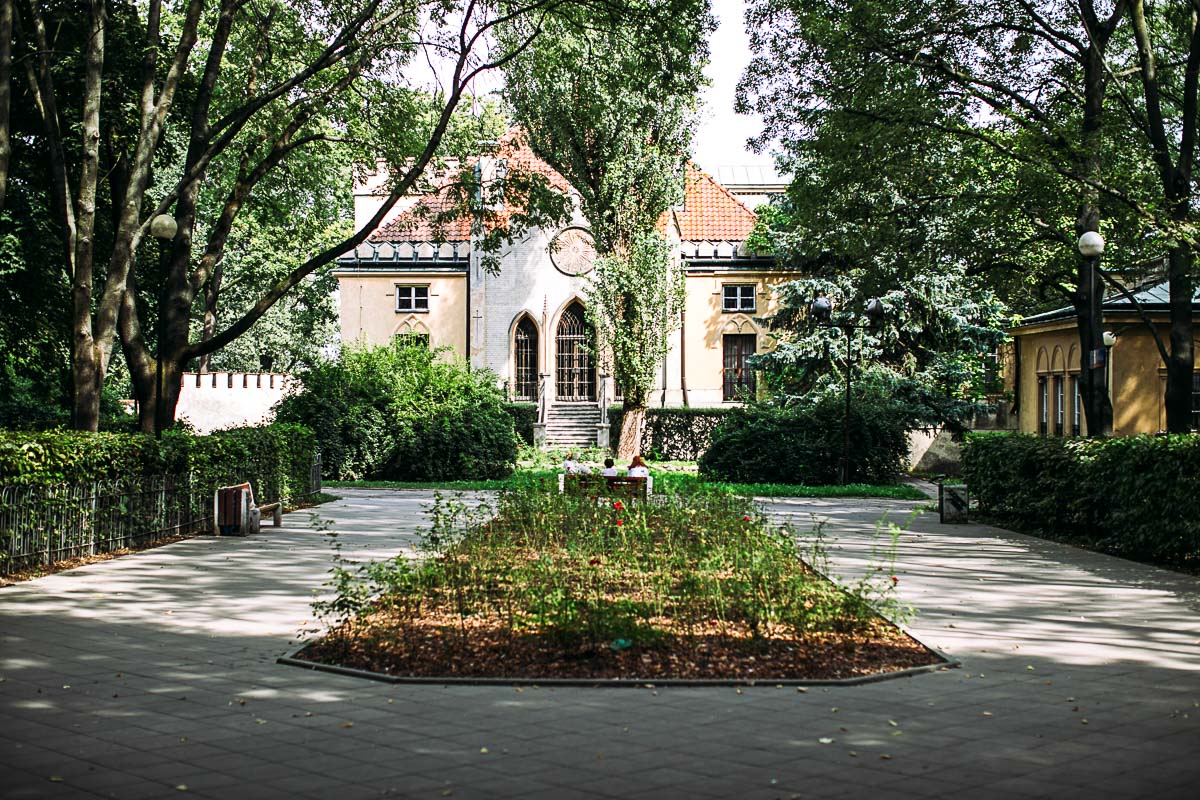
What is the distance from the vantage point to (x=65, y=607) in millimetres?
10562

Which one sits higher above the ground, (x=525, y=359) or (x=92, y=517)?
(x=525, y=359)

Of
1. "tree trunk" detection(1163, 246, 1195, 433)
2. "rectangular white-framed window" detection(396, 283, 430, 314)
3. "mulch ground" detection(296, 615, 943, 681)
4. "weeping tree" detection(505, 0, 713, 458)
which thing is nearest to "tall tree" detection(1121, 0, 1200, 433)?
"tree trunk" detection(1163, 246, 1195, 433)

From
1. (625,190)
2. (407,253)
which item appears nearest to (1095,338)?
(625,190)

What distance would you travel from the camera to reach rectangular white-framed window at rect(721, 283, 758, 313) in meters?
47.2

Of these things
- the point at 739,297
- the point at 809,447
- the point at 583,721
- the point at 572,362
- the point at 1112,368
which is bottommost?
the point at 583,721

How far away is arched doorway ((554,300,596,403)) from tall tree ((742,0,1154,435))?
74.4 feet

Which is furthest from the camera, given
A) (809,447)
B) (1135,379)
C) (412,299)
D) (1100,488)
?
(412,299)

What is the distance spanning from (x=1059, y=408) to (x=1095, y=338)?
22.4 meters

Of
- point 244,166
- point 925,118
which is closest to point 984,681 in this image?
point 925,118

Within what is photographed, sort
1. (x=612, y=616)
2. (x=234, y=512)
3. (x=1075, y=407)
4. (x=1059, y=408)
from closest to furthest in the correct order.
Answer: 1. (x=612, y=616)
2. (x=234, y=512)
3. (x=1075, y=407)
4. (x=1059, y=408)

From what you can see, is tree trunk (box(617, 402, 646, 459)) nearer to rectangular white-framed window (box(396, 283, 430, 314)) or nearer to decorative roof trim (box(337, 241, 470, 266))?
decorative roof trim (box(337, 241, 470, 266))

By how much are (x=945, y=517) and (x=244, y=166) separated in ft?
45.6

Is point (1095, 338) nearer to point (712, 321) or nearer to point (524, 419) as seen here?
point (524, 419)

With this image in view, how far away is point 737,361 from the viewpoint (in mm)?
46719
